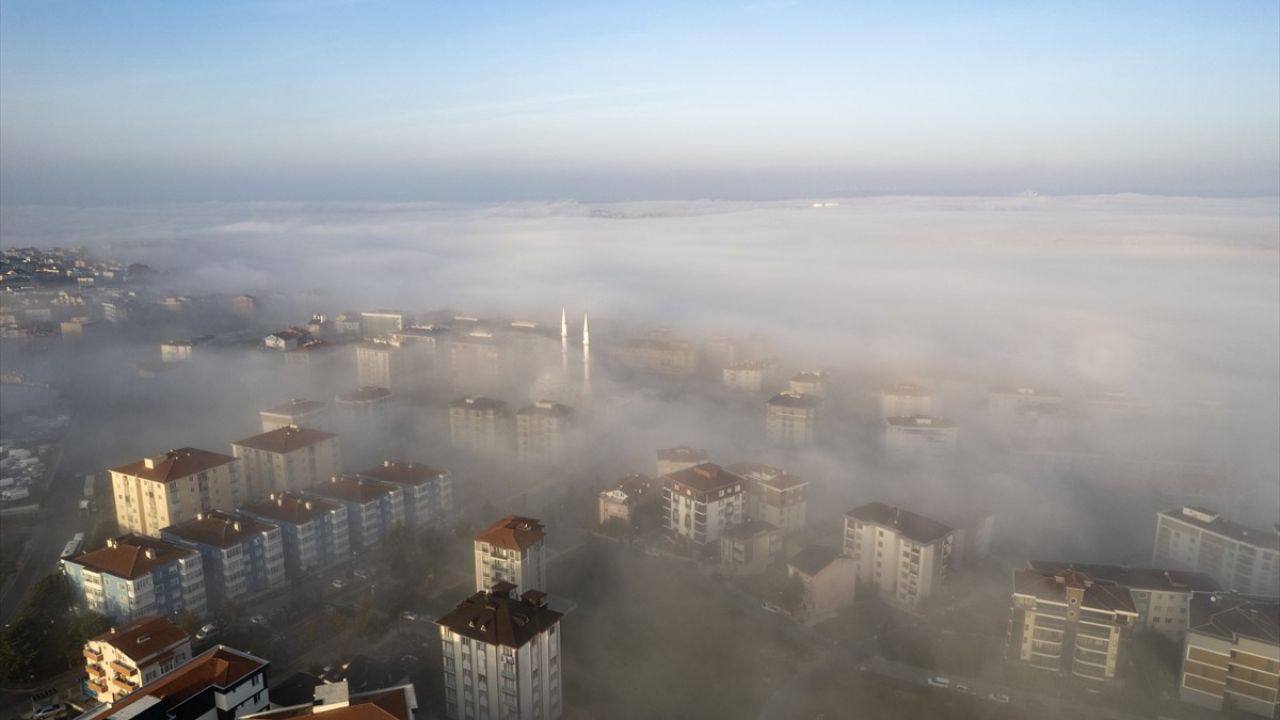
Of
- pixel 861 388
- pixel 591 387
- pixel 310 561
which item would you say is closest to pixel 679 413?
pixel 591 387

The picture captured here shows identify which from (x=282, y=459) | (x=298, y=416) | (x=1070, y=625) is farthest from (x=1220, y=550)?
(x=298, y=416)

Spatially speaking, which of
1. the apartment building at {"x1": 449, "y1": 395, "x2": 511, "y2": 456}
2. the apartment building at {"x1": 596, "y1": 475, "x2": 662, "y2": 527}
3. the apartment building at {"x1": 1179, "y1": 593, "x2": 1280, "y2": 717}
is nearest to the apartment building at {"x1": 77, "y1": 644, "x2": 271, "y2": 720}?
the apartment building at {"x1": 596, "y1": 475, "x2": 662, "y2": 527}

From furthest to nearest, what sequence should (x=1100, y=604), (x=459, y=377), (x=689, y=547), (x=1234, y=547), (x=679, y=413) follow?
1. (x=459, y=377)
2. (x=679, y=413)
3. (x=689, y=547)
4. (x=1234, y=547)
5. (x=1100, y=604)

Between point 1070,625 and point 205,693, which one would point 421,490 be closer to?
point 205,693

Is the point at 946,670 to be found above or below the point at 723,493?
below

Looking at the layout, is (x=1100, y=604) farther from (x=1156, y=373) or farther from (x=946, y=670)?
(x=1156, y=373)
